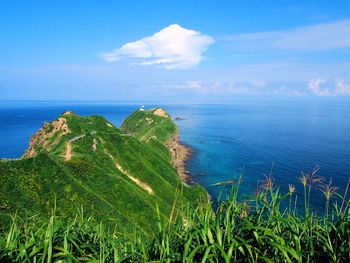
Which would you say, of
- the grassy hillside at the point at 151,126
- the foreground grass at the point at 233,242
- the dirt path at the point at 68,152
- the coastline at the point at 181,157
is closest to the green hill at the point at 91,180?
the dirt path at the point at 68,152

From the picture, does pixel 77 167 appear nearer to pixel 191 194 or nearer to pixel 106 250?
pixel 191 194

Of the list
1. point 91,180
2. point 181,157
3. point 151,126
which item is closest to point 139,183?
point 91,180

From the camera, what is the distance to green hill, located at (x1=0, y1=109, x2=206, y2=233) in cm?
4639

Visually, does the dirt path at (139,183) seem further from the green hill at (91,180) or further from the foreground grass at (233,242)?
the foreground grass at (233,242)

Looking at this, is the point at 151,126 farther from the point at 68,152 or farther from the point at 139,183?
the point at 68,152

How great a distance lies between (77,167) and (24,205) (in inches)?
583

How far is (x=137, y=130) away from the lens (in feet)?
521

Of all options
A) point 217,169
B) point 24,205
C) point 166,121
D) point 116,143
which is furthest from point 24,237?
point 166,121

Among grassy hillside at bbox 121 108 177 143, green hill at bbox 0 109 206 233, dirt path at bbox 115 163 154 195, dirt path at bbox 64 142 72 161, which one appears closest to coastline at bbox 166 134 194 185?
grassy hillside at bbox 121 108 177 143

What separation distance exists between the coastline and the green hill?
12.0 meters

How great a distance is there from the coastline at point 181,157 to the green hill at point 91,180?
39.4 ft

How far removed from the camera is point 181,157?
128125mm

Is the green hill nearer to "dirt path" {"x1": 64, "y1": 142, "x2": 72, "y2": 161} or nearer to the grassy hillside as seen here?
"dirt path" {"x1": 64, "y1": 142, "x2": 72, "y2": 161}

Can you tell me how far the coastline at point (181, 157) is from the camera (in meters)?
A: 99.0
